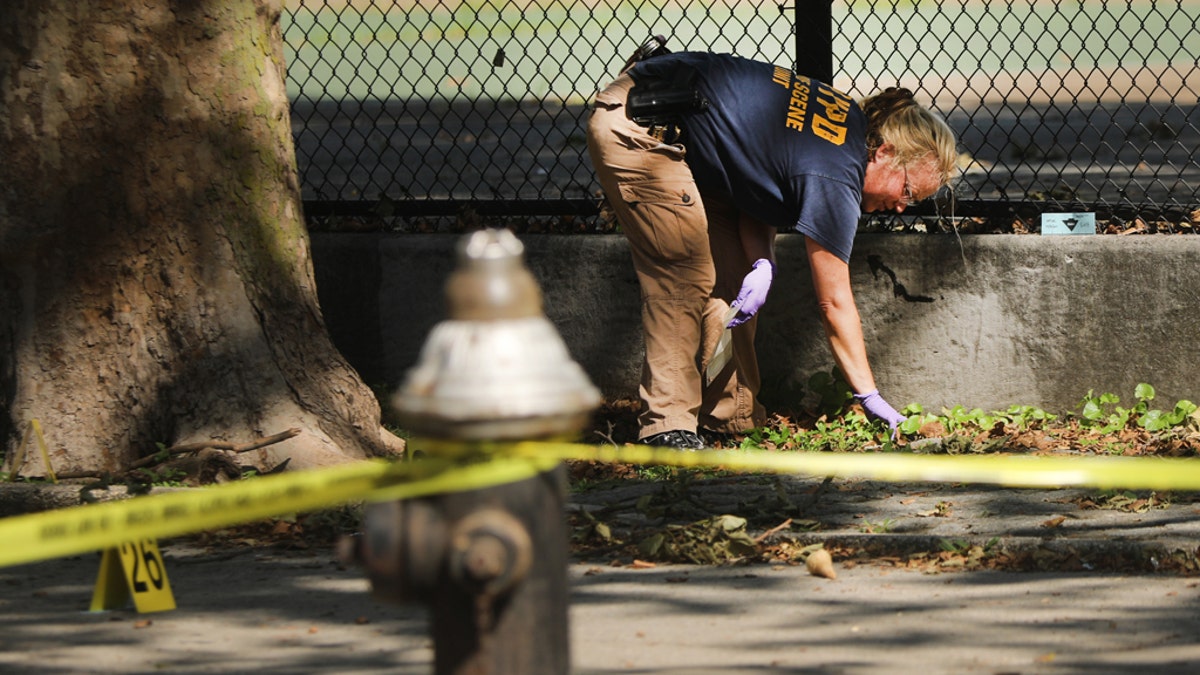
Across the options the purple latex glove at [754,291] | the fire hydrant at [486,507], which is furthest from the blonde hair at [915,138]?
the fire hydrant at [486,507]

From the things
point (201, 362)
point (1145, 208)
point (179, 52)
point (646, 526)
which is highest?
point (179, 52)

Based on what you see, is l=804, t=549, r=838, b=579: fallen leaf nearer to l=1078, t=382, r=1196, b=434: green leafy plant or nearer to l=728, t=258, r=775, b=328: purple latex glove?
l=728, t=258, r=775, b=328: purple latex glove

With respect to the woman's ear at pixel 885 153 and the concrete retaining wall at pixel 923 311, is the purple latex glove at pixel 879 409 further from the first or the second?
the woman's ear at pixel 885 153

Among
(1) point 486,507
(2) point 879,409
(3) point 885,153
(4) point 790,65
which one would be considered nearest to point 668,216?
(3) point 885,153

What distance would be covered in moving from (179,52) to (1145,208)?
380 cm

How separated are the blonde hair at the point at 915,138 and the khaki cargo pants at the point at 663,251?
690 millimetres

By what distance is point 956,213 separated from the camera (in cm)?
589

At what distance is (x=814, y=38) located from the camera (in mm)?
5957

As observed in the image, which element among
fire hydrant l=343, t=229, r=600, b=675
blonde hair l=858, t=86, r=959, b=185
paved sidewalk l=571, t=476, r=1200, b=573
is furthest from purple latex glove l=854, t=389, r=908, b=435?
fire hydrant l=343, t=229, r=600, b=675

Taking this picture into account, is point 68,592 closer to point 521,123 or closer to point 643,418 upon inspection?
point 643,418

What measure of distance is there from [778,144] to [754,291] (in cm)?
59

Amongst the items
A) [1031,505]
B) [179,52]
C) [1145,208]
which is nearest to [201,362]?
[179,52]

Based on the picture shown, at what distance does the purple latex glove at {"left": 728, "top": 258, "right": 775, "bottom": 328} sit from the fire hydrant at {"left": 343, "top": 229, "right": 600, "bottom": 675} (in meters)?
3.49

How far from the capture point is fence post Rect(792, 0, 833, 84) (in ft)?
19.5
